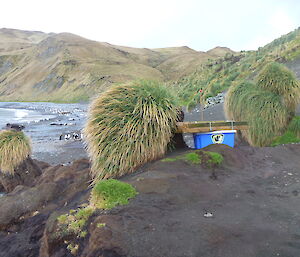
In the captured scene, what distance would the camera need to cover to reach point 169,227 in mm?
3805

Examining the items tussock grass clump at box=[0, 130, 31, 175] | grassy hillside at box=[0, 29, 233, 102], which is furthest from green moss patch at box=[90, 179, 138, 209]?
A: grassy hillside at box=[0, 29, 233, 102]

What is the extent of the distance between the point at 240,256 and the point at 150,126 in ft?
11.4

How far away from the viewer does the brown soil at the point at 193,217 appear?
3.38 metres

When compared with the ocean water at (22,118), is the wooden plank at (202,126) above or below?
above

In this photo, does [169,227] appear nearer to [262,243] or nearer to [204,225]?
[204,225]

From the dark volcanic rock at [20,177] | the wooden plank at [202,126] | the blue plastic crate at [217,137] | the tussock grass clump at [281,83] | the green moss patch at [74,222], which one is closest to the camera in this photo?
the green moss patch at [74,222]

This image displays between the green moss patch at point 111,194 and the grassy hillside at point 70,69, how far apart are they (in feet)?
239

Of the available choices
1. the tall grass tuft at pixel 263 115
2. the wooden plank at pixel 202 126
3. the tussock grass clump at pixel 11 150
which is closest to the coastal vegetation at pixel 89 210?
the wooden plank at pixel 202 126

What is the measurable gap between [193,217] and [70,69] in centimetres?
11099

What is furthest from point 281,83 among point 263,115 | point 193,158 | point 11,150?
point 11,150

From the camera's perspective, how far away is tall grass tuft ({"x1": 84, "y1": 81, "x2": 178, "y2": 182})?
6.12m

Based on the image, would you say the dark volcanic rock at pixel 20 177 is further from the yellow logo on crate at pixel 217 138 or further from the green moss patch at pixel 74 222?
the yellow logo on crate at pixel 217 138

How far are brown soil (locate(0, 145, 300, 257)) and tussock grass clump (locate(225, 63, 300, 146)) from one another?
239cm

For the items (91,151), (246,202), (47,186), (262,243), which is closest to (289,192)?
(246,202)
